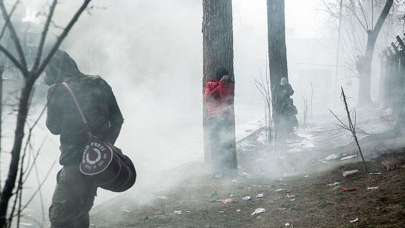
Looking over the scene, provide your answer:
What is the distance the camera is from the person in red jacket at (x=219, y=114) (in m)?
6.84

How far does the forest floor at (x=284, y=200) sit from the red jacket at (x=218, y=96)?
1.06 metres

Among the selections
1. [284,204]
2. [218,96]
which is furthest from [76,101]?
[218,96]

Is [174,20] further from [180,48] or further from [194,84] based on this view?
[194,84]

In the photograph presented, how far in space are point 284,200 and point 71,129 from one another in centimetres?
282

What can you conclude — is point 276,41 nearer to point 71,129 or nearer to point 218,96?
point 218,96

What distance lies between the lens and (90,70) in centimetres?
1934

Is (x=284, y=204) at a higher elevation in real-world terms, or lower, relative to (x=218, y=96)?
lower

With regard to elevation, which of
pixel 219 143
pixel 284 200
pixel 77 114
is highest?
pixel 77 114

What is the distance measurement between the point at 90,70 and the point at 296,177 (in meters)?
14.5

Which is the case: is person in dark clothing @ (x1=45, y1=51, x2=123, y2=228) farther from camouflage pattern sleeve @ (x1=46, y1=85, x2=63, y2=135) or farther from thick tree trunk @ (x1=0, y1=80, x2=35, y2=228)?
thick tree trunk @ (x1=0, y1=80, x2=35, y2=228)

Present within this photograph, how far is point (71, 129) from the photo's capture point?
10.4 feet

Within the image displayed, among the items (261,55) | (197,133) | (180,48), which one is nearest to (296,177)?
(197,133)

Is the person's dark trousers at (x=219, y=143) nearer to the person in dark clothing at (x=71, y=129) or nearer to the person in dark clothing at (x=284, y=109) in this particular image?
the person in dark clothing at (x=71, y=129)

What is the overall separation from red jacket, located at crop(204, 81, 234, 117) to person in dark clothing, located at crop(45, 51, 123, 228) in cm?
369
